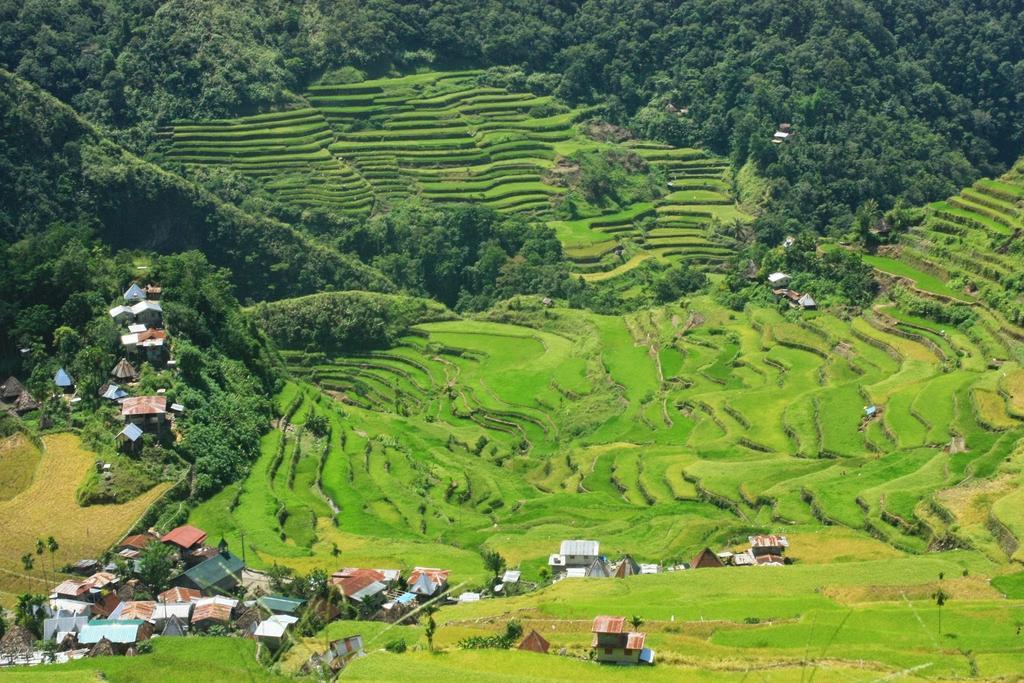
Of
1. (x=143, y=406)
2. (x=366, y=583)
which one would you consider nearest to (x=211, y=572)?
(x=366, y=583)

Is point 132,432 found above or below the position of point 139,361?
below

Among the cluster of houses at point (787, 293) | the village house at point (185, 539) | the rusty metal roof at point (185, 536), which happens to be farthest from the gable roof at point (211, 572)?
the cluster of houses at point (787, 293)

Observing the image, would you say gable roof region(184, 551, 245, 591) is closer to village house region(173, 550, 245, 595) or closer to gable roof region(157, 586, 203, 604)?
village house region(173, 550, 245, 595)

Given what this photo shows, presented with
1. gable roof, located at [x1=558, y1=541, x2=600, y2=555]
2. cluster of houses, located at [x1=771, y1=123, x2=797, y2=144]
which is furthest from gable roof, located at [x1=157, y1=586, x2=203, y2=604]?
cluster of houses, located at [x1=771, y1=123, x2=797, y2=144]

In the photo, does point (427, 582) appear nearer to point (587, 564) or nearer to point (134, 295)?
point (587, 564)

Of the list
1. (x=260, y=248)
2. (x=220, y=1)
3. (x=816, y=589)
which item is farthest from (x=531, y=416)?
(x=220, y=1)

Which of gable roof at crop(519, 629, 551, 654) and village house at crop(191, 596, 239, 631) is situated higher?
gable roof at crop(519, 629, 551, 654)
